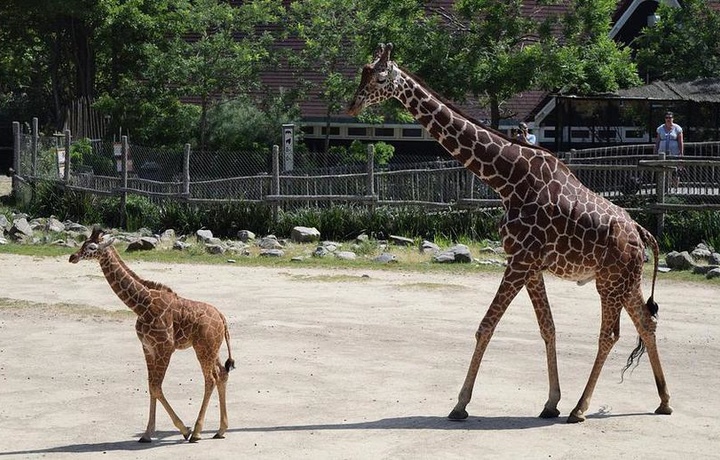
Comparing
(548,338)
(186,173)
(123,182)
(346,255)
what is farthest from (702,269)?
(123,182)

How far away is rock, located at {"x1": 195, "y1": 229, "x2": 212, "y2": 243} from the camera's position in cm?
2425

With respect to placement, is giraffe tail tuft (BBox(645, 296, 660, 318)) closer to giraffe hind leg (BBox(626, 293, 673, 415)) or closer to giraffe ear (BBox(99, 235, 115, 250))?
giraffe hind leg (BBox(626, 293, 673, 415))

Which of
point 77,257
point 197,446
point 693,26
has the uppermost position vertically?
point 693,26

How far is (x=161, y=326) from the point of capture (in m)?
10.6

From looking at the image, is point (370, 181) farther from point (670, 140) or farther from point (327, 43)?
point (327, 43)

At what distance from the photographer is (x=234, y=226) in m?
25.4

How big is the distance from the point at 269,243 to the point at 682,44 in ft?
46.0

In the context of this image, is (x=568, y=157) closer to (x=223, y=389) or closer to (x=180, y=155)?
(x=180, y=155)

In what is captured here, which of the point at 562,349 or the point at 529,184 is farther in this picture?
the point at 562,349

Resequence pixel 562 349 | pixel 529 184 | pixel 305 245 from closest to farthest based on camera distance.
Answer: pixel 529 184
pixel 562 349
pixel 305 245

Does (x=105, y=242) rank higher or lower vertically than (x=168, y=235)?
higher

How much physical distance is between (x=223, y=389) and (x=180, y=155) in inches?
667

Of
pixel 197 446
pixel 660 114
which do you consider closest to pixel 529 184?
pixel 197 446

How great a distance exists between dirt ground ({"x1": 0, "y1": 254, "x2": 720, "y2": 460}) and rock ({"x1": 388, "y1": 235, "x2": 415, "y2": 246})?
12.0 feet
